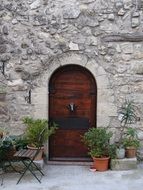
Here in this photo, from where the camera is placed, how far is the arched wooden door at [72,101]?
8453 mm

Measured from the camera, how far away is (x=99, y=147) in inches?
305

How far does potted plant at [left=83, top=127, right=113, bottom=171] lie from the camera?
25.3 feet

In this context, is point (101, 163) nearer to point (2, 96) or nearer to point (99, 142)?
point (99, 142)

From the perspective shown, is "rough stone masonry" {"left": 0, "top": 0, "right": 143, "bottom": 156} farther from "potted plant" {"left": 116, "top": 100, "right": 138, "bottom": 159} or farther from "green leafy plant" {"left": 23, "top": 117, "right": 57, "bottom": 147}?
"green leafy plant" {"left": 23, "top": 117, "right": 57, "bottom": 147}

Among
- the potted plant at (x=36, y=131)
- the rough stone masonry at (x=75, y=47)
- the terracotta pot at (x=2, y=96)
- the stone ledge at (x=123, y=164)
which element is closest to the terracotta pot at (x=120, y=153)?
the stone ledge at (x=123, y=164)

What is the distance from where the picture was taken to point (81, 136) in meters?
8.47

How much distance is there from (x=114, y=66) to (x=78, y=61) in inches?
28.5

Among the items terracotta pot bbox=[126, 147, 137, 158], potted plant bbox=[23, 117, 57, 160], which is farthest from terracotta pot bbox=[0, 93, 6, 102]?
terracotta pot bbox=[126, 147, 137, 158]

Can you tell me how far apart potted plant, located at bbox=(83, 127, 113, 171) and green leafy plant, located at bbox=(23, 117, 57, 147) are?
776 mm

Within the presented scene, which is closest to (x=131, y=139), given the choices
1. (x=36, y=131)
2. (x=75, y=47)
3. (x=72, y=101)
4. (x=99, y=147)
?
(x=99, y=147)

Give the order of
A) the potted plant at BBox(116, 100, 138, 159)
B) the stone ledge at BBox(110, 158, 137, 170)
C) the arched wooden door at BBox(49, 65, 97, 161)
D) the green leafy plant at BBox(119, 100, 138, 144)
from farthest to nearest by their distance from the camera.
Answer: the arched wooden door at BBox(49, 65, 97, 161), the green leafy plant at BBox(119, 100, 138, 144), the potted plant at BBox(116, 100, 138, 159), the stone ledge at BBox(110, 158, 137, 170)

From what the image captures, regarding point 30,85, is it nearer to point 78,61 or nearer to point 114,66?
point 78,61

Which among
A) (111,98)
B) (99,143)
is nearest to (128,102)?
(111,98)

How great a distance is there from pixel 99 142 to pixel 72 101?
1208mm
